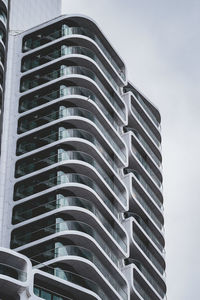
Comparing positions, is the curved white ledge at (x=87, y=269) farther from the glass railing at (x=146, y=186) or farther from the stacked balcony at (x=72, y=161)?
the glass railing at (x=146, y=186)

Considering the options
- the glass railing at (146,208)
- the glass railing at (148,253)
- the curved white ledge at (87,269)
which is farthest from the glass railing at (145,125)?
the curved white ledge at (87,269)

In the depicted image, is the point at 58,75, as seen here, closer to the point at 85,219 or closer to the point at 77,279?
the point at 85,219

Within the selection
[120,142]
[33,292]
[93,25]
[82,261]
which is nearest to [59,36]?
[93,25]

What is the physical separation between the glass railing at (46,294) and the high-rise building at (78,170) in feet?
0.39

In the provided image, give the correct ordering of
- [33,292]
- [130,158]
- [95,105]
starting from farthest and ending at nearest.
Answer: [130,158] < [95,105] < [33,292]

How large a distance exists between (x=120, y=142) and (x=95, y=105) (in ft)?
22.1

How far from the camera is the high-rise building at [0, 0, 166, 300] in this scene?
91.3 metres

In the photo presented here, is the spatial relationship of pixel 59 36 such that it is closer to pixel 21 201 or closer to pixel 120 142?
pixel 120 142

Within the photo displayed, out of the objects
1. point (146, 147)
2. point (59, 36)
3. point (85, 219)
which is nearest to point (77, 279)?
point (85, 219)

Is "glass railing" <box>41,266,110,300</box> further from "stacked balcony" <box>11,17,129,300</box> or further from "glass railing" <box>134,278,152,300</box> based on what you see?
"glass railing" <box>134,278,152,300</box>

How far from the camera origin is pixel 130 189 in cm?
10688

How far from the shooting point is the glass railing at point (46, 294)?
255 ft

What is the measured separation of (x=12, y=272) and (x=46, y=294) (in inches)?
157

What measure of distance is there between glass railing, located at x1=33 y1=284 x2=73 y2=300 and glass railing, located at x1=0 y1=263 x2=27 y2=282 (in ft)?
5.93
